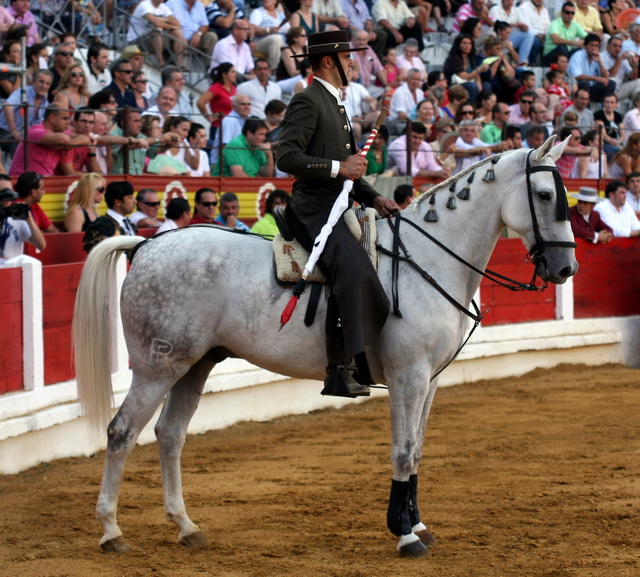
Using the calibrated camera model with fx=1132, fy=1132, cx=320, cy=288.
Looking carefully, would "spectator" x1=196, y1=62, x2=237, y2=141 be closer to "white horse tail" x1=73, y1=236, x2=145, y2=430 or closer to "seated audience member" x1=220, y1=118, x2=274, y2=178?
"seated audience member" x1=220, y1=118, x2=274, y2=178

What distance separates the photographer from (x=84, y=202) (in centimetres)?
895

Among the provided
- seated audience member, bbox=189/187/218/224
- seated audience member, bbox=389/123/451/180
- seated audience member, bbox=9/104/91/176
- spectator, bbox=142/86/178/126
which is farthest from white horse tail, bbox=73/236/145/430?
seated audience member, bbox=389/123/451/180

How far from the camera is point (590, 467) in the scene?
23.1 ft

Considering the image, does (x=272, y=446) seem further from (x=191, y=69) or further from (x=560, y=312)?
(x=191, y=69)

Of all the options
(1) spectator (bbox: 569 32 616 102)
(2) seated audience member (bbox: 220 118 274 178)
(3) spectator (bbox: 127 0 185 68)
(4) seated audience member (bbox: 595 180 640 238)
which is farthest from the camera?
(1) spectator (bbox: 569 32 616 102)

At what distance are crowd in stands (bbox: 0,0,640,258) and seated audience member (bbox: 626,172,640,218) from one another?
45.0 inches

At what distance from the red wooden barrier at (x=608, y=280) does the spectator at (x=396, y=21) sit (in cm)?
543

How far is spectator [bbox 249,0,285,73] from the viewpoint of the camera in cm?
1386

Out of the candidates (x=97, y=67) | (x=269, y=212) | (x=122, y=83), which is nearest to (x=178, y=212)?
(x=269, y=212)

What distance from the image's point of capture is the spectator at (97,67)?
455 inches

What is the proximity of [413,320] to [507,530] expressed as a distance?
1238 millimetres

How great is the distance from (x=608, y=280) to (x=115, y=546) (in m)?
7.84

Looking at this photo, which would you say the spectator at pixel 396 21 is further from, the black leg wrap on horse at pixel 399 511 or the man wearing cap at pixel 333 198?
the black leg wrap on horse at pixel 399 511

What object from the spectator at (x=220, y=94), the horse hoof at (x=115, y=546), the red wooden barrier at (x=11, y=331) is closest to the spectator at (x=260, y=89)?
the spectator at (x=220, y=94)
